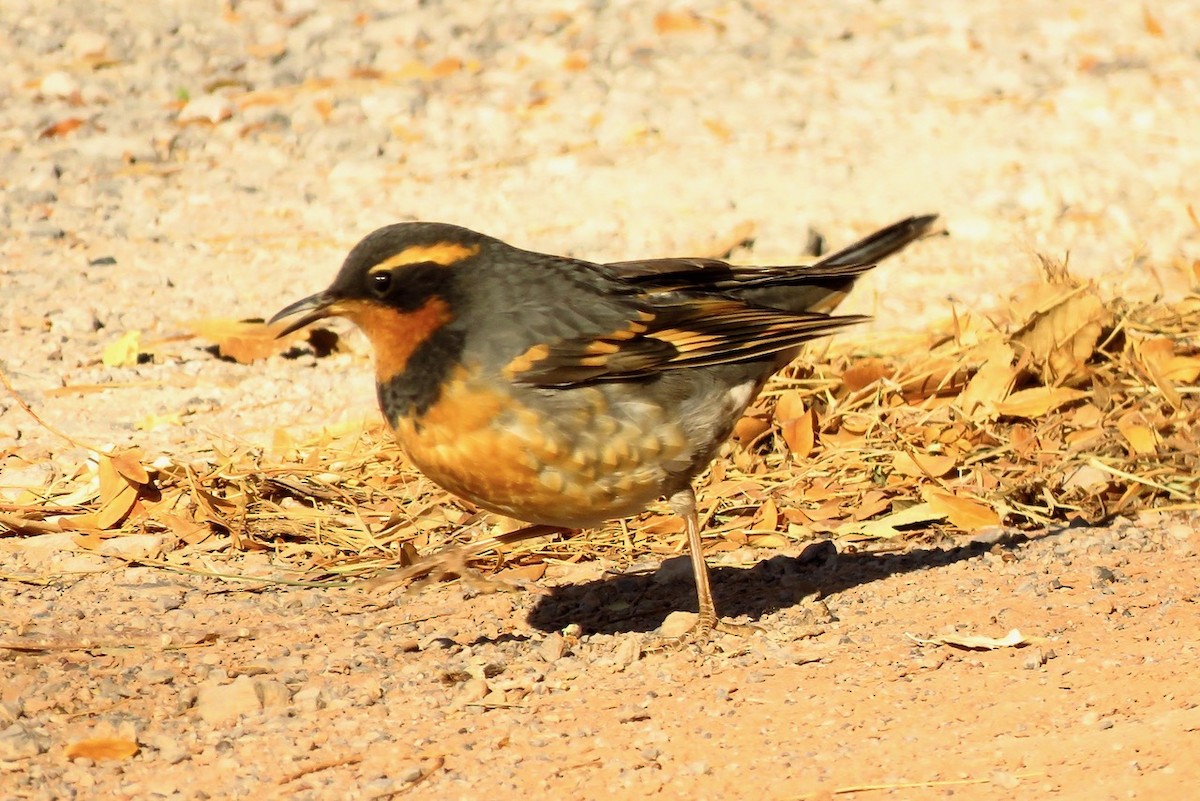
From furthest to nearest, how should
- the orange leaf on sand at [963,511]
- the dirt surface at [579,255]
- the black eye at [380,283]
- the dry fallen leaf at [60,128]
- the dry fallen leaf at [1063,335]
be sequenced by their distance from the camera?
the dry fallen leaf at [60,128], the dry fallen leaf at [1063,335], the orange leaf on sand at [963,511], the black eye at [380,283], the dirt surface at [579,255]

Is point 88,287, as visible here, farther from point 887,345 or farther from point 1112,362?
point 1112,362

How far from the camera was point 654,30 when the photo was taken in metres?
12.4

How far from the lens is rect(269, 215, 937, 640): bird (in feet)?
16.1

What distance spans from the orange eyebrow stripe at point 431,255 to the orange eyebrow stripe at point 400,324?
0.12 meters

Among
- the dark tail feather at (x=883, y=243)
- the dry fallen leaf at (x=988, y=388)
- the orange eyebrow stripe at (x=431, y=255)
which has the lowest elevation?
the dry fallen leaf at (x=988, y=388)

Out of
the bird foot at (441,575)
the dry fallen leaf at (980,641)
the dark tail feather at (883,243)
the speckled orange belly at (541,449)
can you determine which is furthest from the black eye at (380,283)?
the dry fallen leaf at (980,641)

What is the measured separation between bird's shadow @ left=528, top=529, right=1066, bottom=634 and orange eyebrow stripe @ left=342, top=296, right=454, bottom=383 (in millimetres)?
1067

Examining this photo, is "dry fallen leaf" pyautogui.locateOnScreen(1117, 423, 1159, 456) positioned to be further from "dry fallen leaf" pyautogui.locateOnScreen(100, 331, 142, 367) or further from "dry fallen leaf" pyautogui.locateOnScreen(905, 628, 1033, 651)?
"dry fallen leaf" pyautogui.locateOnScreen(100, 331, 142, 367)

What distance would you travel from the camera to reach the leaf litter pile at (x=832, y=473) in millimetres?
6180

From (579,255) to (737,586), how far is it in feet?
11.0

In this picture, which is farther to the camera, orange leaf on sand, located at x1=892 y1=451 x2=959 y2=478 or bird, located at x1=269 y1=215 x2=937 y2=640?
orange leaf on sand, located at x1=892 y1=451 x2=959 y2=478

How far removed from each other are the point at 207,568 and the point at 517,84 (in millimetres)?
6108

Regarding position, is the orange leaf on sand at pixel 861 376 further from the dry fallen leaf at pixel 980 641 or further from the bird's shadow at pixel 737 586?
the dry fallen leaf at pixel 980 641

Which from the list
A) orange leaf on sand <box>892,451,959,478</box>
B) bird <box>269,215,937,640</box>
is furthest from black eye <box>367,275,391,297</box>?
orange leaf on sand <box>892,451,959,478</box>
